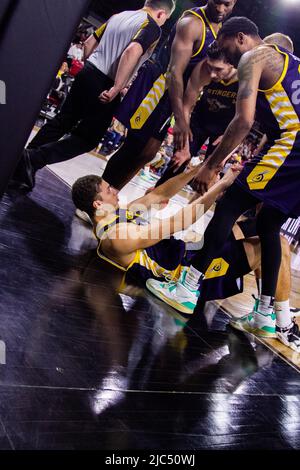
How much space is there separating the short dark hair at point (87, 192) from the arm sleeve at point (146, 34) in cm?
104

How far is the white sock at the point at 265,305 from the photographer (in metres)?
2.00

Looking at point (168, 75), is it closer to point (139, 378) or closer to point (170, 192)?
point (170, 192)

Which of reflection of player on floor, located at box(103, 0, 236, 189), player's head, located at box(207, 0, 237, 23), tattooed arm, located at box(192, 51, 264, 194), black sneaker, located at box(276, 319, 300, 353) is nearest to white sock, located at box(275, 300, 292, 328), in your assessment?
black sneaker, located at box(276, 319, 300, 353)

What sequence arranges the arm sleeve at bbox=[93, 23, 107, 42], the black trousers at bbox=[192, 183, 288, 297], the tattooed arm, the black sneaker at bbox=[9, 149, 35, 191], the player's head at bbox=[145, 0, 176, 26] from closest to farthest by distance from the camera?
the tattooed arm < the black trousers at bbox=[192, 183, 288, 297] < the black sneaker at bbox=[9, 149, 35, 191] < the player's head at bbox=[145, 0, 176, 26] < the arm sleeve at bbox=[93, 23, 107, 42]

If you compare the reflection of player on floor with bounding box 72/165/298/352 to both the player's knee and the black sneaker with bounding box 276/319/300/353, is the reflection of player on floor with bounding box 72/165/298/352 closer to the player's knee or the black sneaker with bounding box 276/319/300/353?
the player's knee

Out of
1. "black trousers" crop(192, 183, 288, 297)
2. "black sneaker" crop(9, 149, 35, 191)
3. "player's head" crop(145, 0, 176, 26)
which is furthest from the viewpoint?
"player's head" crop(145, 0, 176, 26)

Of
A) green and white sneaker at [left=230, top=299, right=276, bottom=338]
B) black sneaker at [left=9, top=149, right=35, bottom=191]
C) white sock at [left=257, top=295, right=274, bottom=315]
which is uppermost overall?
white sock at [left=257, top=295, right=274, bottom=315]

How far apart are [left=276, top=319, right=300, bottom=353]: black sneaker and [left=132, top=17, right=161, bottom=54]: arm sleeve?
204cm

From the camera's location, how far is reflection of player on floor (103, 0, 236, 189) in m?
2.49

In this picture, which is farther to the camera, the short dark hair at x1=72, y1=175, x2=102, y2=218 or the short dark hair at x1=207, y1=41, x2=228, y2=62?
the short dark hair at x1=207, y1=41, x2=228, y2=62

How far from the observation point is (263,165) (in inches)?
73.8

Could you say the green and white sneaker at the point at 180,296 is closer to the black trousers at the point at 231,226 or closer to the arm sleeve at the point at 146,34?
the black trousers at the point at 231,226

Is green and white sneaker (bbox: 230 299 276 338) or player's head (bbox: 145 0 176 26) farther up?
player's head (bbox: 145 0 176 26)

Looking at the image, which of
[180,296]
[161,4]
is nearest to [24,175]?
[180,296]
